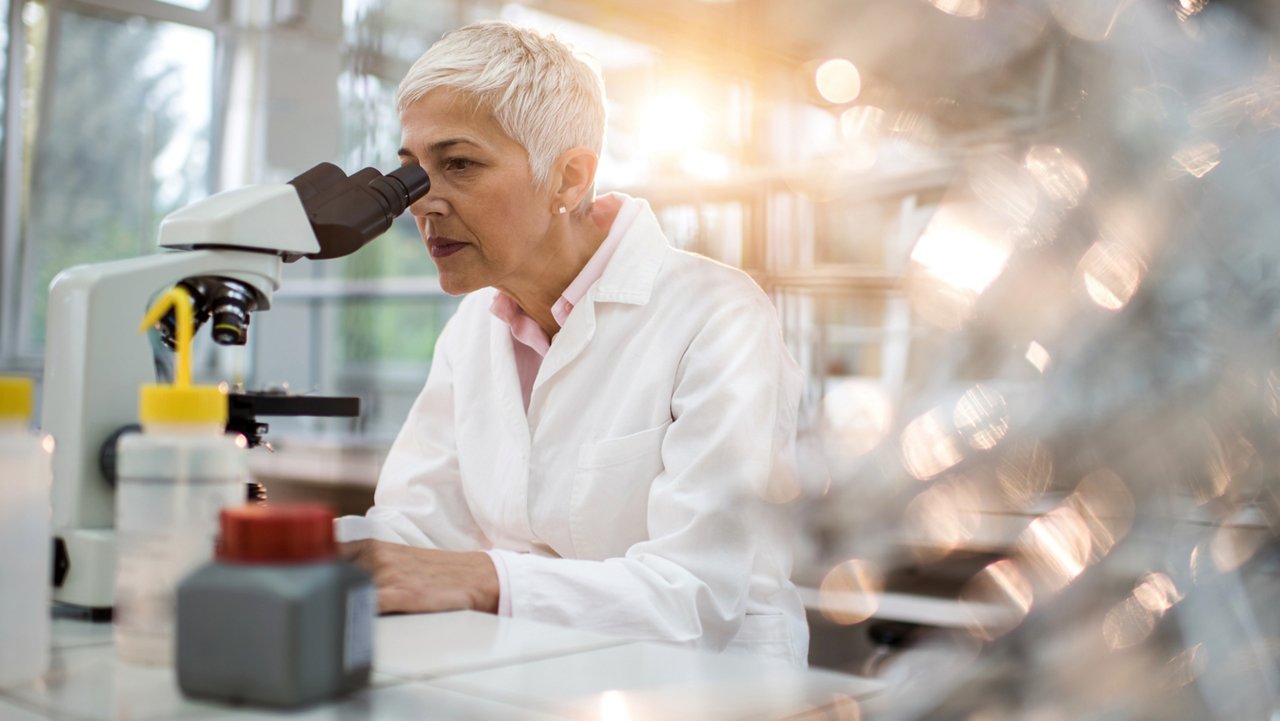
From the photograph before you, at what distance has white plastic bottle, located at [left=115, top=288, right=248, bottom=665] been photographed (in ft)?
2.45

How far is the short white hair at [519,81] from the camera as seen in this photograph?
1.69 meters

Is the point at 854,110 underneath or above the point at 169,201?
underneath

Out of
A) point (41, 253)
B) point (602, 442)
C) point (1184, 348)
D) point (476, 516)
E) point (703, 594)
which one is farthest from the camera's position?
point (41, 253)

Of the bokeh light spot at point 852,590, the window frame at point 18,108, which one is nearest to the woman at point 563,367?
the bokeh light spot at point 852,590

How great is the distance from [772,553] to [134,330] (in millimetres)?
896

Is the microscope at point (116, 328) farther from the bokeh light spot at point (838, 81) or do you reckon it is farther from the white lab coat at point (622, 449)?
the bokeh light spot at point (838, 81)

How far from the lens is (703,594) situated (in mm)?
1290

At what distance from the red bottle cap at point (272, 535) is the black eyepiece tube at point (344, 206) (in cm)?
51

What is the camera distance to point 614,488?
1578 millimetres

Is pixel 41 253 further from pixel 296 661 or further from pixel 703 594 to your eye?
pixel 296 661

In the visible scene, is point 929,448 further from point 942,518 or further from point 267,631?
point 267,631

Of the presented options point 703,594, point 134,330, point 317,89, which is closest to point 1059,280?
point 134,330

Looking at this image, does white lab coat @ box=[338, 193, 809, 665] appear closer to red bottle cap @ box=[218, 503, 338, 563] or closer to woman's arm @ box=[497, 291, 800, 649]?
woman's arm @ box=[497, 291, 800, 649]

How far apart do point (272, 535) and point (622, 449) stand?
0.95 meters
